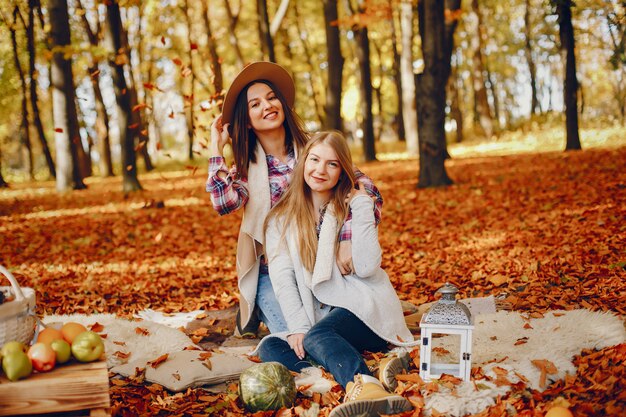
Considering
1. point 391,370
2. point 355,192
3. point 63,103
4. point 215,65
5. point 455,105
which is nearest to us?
point 391,370

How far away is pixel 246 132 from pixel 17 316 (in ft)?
6.96

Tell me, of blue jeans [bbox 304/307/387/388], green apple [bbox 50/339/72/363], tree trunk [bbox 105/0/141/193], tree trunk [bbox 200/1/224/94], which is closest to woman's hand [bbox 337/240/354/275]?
blue jeans [bbox 304/307/387/388]

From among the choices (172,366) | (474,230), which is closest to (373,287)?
(172,366)

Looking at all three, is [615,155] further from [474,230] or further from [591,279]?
[591,279]

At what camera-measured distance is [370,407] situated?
115 inches

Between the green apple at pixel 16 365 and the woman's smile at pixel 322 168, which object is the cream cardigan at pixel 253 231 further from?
the green apple at pixel 16 365

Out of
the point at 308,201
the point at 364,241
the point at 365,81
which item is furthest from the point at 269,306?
the point at 365,81

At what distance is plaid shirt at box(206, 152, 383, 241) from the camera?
4168 mm

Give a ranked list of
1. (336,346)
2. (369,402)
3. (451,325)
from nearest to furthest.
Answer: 1. (369,402)
2. (451,325)
3. (336,346)

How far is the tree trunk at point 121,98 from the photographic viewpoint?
40.9 ft

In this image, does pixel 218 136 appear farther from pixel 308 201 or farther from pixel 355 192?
pixel 355 192

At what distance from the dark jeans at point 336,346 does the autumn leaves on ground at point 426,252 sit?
0.75 feet

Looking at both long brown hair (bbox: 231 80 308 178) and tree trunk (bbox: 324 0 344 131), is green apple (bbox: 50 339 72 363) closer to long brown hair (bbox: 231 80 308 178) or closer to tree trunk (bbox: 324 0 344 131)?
long brown hair (bbox: 231 80 308 178)

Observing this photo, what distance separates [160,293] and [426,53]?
706cm
